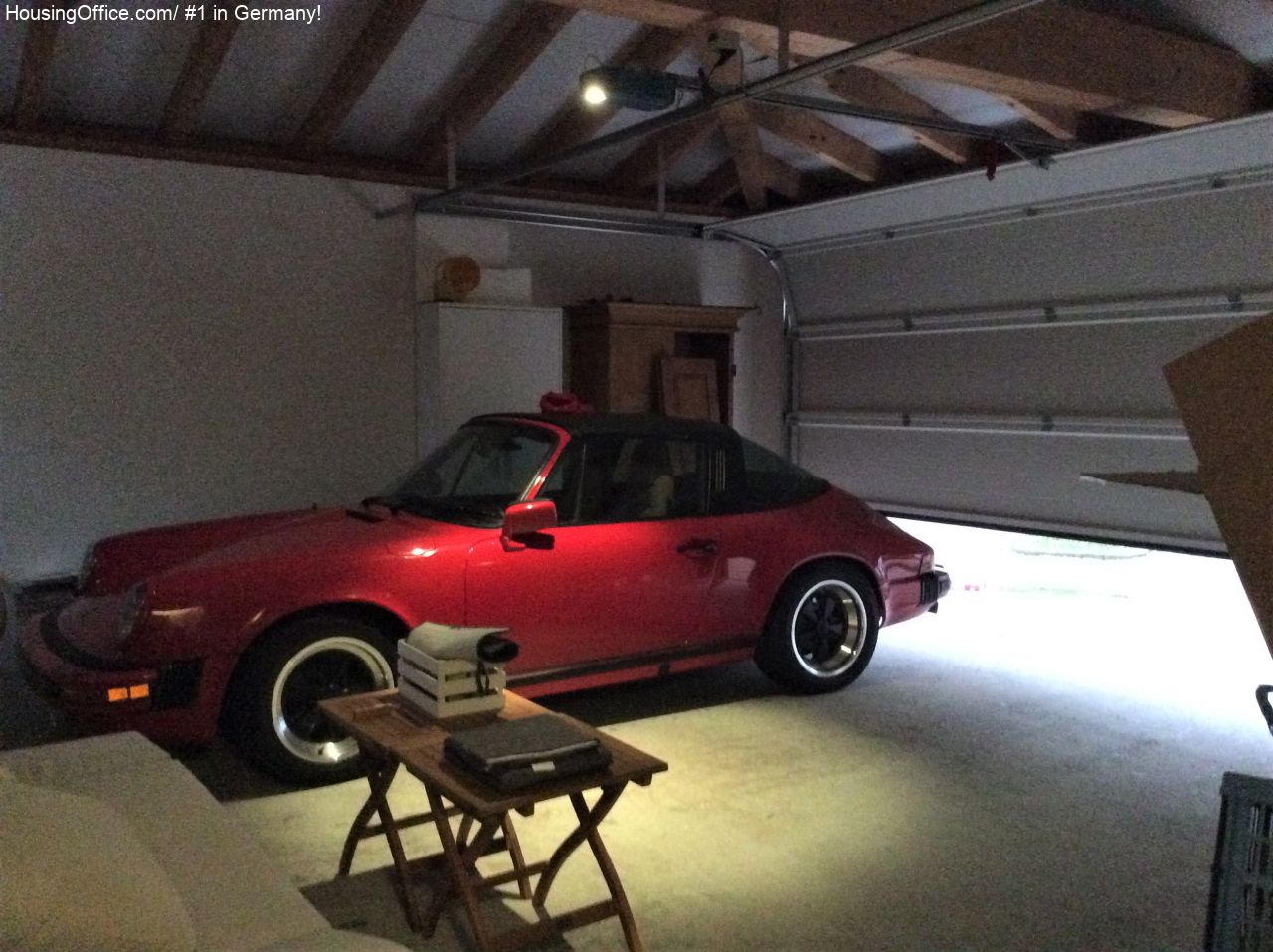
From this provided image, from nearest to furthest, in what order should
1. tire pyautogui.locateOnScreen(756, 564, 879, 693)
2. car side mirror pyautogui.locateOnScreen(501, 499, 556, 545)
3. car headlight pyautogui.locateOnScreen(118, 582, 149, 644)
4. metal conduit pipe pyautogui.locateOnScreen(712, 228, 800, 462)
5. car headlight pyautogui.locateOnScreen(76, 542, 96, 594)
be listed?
car headlight pyautogui.locateOnScreen(118, 582, 149, 644), car side mirror pyautogui.locateOnScreen(501, 499, 556, 545), car headlight pyautogui.locateOnScreen(76, 542, 96, 594), tire pyautogui.locateOnScreen(756, 564, 879, 693), metal conduit pipe pyautogui.locateOnScreen(712, 228, 800, 462)

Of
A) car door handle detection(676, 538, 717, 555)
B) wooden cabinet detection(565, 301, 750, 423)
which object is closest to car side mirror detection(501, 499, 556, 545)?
car door handle detection(676, 538, 717, 555)

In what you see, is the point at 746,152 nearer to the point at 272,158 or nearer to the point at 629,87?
the point at 629,87

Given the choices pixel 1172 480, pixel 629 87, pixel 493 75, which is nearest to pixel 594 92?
pixel 629 87

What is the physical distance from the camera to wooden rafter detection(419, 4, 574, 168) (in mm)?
5746

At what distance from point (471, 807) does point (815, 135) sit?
226 inches

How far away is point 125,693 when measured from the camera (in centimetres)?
350

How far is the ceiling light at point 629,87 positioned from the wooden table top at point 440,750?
2.77m

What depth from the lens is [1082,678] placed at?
5.48 meters

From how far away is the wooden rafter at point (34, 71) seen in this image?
5180 millimetres

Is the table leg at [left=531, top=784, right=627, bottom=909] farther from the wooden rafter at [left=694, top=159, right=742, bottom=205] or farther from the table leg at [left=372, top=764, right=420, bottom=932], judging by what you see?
the wooden rafter at [left=694, top=159, right=742, bottom=205]

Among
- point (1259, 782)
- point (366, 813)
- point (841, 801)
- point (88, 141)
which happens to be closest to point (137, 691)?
point (366, 813)

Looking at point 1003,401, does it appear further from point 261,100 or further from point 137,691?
point 137,691

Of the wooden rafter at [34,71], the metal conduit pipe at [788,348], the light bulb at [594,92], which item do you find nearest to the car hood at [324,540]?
the light bulb at [594,92]

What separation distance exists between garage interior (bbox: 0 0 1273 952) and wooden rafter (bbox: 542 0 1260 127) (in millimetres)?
23
